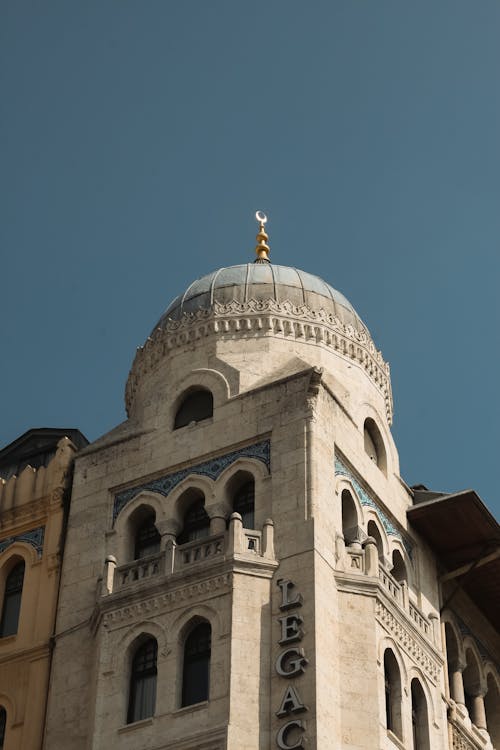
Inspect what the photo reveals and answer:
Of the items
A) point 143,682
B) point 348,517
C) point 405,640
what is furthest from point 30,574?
point 405,640

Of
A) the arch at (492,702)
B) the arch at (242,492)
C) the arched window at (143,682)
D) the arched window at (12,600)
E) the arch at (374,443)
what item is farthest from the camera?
the arch at (492,702)

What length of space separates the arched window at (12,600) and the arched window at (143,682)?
431 centimetres

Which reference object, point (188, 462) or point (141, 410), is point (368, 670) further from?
point (141, 410)

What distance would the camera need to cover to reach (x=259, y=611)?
104ft

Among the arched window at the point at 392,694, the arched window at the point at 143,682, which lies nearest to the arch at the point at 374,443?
the arched window at the point at 392,694

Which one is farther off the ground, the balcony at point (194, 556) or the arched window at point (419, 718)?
the balcony at point (194, 556)

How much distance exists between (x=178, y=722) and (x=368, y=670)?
3798mm

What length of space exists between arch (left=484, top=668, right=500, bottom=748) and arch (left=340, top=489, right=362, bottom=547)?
6.75m

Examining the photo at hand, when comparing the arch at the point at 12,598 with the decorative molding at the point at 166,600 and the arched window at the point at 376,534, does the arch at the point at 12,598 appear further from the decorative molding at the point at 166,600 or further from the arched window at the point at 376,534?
the arched window at the point at 376,534

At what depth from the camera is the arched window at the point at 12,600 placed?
3609 cm

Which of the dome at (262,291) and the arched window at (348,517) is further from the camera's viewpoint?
the dome at (262,291)

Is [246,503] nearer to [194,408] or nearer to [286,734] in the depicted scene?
[194,408]

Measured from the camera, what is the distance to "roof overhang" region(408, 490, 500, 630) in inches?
1452

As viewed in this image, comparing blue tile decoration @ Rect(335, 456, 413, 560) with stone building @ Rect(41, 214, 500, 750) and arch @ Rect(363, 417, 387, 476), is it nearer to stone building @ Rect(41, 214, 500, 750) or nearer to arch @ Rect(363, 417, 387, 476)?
stone building @ Rect(41, 214, 500, 750)
